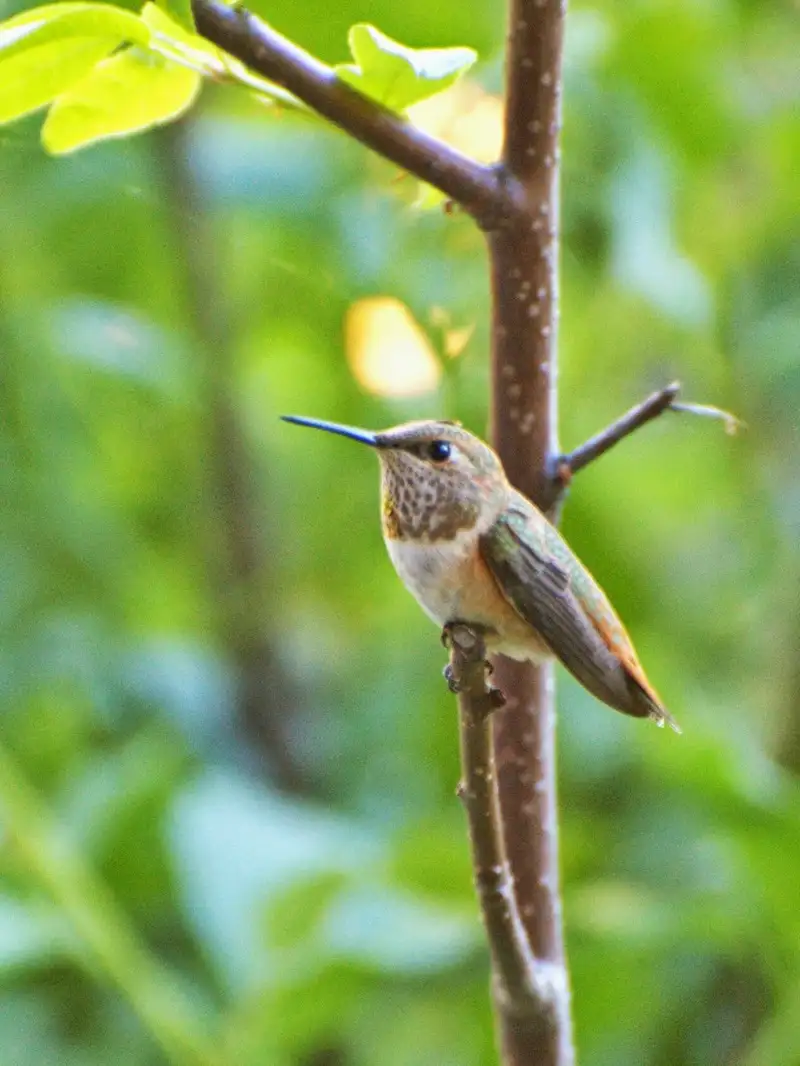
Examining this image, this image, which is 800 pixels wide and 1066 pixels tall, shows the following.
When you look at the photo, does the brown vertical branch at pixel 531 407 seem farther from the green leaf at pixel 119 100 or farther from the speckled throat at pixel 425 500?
the green leaf at pixel 119 100

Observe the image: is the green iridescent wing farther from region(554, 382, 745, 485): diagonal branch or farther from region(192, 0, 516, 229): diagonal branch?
region(192, 0, 516, 229): diagonal branch

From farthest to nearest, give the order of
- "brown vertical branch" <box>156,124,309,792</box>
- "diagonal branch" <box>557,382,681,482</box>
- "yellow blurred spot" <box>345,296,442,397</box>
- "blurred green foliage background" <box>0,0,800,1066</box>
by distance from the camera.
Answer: "brown vertical branch" <box>156,124,309,792</box>, "yellow blurred spot" <box>345,296,442,397</box>, "blurred green foliage background" <box>0,0,800,1066</box>, "diagonal branch" <box>557,382,681,482</box>

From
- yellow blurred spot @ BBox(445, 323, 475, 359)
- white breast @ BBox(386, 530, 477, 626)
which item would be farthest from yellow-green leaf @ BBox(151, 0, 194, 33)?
yellow blurred spot @ BBox(445, 323, 475, 359)

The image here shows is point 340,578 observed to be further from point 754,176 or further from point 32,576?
point 754,176

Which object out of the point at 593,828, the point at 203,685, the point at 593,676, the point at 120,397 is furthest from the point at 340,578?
the point at 593,676

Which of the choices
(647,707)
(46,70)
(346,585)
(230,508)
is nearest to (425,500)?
(647,707)

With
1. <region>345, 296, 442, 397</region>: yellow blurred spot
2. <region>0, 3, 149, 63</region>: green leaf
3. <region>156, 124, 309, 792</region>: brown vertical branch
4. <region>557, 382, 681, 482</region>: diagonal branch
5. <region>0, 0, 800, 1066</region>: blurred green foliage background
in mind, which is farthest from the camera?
<region>156, 124, 309, 792</region>: brown vertical branch

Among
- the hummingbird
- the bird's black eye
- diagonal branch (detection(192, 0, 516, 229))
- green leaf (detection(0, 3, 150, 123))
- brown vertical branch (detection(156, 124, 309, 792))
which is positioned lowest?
brown vertical branch (detection(156, 124, 309, 792))
